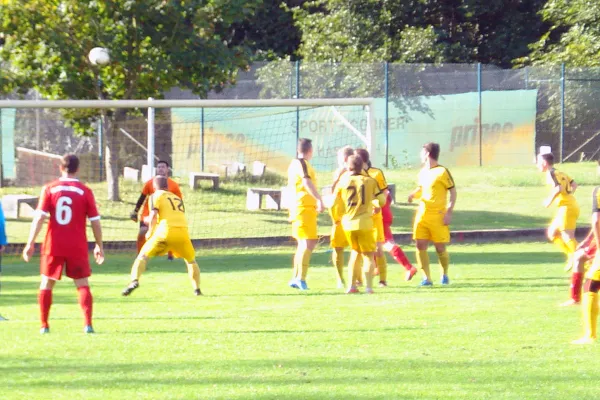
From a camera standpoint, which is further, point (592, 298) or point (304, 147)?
point (304, 147)

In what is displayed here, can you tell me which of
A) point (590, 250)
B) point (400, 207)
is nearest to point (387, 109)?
point (400, 207)

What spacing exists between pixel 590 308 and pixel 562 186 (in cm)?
523

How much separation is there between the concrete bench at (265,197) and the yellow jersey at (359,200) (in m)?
10.1

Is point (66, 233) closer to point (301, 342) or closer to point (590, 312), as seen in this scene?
point (301, 342)

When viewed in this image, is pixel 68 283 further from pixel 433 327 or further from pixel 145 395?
pixel 145 395

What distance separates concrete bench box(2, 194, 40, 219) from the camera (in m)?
22.0

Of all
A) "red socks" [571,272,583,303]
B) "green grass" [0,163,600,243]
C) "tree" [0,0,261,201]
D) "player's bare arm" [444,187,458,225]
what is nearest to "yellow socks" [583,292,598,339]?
"red socks" [571,272,583,303]

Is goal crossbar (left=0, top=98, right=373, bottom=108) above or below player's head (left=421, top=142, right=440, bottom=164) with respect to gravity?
above

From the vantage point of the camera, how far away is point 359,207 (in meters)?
13.4

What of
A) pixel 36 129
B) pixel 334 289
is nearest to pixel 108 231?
pixel 36 129

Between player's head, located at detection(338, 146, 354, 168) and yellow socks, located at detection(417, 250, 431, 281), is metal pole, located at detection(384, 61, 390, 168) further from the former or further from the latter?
player's head, located at detection(338, 146, 354, 168)

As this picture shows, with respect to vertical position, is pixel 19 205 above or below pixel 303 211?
below

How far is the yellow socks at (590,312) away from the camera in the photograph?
981 cm

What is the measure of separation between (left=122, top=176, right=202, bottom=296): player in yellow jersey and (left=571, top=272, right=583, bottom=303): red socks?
4.50 meters
